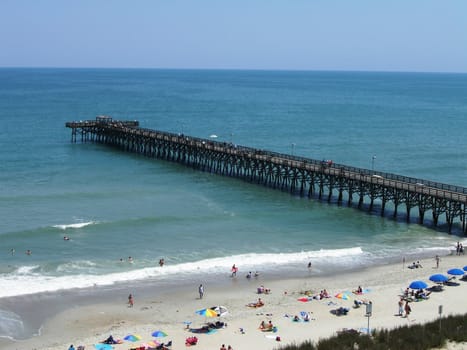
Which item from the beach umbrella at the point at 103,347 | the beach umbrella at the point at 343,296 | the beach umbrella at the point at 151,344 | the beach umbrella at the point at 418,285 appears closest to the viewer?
the beach umbrella at the point at 103,347

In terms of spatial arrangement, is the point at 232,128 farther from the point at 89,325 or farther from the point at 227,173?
the point at 89,325

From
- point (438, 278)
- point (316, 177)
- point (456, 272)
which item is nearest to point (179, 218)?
point (316, 177)

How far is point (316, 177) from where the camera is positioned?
59.8 m

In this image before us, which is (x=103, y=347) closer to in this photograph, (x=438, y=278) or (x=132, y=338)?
(x=132, y=338)

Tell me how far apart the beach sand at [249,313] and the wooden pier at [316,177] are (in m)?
10.3

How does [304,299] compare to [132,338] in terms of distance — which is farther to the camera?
[304,299]

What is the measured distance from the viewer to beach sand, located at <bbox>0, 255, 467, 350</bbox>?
26734 millimetres

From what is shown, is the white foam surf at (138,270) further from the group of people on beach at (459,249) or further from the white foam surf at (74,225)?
the white foam surf at (74,225)

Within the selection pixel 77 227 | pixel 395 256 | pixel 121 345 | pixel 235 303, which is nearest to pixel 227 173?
pixel 77 227

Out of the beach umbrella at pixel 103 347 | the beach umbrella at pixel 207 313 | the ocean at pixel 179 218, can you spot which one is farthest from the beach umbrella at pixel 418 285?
the beach umbrella at pixel 103 347

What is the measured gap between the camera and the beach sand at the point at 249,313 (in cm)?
2673

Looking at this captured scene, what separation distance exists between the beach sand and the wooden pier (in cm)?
1035

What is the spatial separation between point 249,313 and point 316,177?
3109 centimetres

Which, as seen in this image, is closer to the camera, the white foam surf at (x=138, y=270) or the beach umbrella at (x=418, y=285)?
the beach umbrella at (x=418, y=285)
